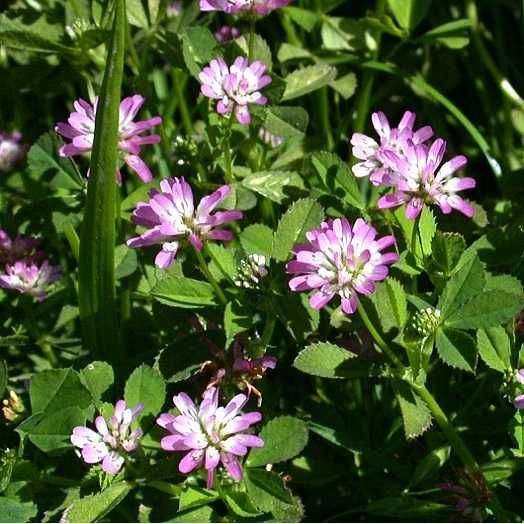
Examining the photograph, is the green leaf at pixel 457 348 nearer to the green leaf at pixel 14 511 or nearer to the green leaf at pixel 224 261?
the green leaf at pixel 224 261

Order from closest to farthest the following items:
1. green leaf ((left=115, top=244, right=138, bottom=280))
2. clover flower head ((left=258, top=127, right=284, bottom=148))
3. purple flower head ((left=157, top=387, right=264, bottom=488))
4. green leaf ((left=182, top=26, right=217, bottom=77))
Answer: purple flower head ((left=157, top=387, right=264, bottom=488)) < green leaf ((left=115, top=244, right=138, bottom=280)) < green leaf ((left=182, top=26, right=217, bottom=77)) < clover flower head ((left=258, top=127, right=284, bottom=148))

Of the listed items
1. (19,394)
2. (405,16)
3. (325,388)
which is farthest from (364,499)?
(405,16)

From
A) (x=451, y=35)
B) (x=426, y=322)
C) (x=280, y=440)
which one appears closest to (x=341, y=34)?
(x=451, y=35)

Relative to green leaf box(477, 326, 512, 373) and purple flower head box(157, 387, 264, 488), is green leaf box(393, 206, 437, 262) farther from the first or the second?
purple flower head box(157, 387, 264, 488)

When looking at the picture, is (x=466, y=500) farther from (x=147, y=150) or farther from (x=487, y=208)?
(x=147, y=150)

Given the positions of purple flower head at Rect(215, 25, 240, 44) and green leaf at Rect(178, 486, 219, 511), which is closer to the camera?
green leaf at Rect(178, 486, 219, 511)

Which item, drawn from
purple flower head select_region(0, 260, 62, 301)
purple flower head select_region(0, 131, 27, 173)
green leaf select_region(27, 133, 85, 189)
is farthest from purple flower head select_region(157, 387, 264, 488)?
purple flower head select_region(0, 131, 27, 173)
